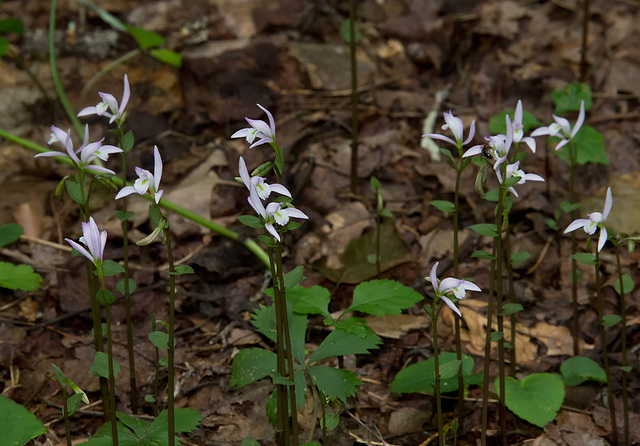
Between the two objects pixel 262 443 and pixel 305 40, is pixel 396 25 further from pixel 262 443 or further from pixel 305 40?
pixel 262 443

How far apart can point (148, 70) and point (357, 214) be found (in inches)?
79.1

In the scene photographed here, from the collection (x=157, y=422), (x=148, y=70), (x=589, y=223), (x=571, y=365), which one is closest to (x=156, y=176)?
(x=157, y=422)

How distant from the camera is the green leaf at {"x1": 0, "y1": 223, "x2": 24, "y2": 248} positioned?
3.16 metres

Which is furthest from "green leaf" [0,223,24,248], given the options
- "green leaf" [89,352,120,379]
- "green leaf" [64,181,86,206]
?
"green leaf" [89,352,120,379]

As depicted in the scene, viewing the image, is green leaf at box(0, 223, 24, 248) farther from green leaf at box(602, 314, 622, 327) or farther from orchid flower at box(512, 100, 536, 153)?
green leaf at box(602, 314, 622, 327)

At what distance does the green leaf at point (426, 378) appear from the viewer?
2504 mm

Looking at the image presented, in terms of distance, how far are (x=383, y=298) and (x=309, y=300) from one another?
0.32 meters

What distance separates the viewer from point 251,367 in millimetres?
2344

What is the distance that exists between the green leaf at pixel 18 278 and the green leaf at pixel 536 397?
2.11 meters

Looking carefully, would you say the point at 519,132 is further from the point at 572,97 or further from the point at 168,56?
the point at 168,56

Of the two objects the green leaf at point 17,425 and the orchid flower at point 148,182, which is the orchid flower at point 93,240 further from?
the green leaf at point 17,425

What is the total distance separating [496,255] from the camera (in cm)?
226

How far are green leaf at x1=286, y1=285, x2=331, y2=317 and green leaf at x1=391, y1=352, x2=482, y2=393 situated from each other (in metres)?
0.40

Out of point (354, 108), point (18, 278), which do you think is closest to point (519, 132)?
point (354, 108)
